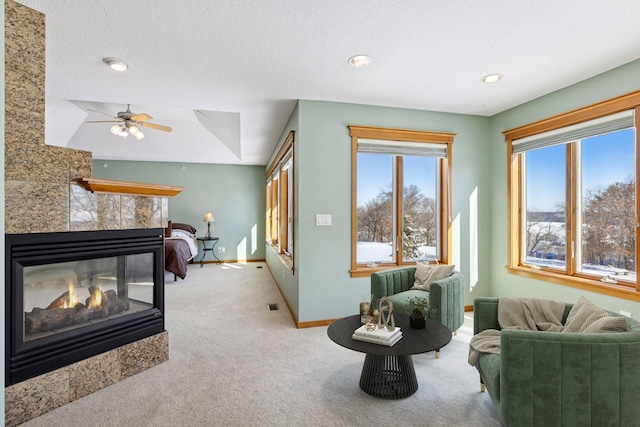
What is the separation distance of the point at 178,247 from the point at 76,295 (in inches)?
148

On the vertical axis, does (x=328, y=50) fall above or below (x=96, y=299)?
above

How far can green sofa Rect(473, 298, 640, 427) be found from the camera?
5.32 ft

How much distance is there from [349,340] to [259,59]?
229 cm

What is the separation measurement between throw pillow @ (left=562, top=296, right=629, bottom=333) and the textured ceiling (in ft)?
6.06

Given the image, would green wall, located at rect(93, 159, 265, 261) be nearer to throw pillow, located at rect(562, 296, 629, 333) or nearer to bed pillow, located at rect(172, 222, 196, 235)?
bed pillow, located at rect(172, 222, 196, 235)

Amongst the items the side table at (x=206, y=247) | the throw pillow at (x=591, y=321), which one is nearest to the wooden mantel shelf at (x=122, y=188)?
the throw pillow at (x=591, y=321)

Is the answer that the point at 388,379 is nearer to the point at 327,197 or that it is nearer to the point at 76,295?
the point at 327,197

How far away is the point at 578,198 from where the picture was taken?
337 centimetres

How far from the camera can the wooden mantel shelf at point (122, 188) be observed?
2.38m

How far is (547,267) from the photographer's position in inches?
147

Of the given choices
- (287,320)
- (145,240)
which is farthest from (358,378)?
(145,240)

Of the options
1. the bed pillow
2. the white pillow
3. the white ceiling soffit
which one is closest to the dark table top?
the white ceiling soffit

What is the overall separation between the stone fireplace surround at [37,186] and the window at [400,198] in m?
2.55

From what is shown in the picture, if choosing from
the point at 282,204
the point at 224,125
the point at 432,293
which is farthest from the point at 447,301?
the point at 224,125
